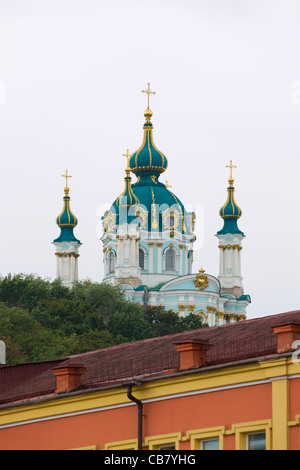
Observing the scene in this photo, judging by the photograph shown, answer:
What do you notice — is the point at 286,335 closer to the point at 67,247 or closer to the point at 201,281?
the point at 201,281

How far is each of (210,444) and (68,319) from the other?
5714 cm

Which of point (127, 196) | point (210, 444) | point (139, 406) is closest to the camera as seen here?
point (210, 444)

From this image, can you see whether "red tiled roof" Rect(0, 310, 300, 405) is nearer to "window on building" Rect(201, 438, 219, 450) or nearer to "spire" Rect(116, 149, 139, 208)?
"window on building" Rect(201, 438, 219, 450)

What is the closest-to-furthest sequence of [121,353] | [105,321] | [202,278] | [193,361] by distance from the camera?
[193,361] < [121,353] < [105,321] < [202,278]

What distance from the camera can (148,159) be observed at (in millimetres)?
108625

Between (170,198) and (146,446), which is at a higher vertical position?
(170,198)

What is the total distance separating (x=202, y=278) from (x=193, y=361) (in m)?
76.4

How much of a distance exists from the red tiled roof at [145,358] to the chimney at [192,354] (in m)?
0.17

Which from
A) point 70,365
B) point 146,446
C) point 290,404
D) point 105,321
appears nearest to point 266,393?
point 290,404

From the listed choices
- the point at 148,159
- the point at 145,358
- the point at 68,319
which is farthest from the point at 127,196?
the point at 145,358

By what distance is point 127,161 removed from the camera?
10812 cm

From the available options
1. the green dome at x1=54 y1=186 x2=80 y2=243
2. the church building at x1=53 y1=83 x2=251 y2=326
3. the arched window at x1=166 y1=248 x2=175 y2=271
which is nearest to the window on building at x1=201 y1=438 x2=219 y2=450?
the church building at x1=53 y1=83 x2=251 y2=326
